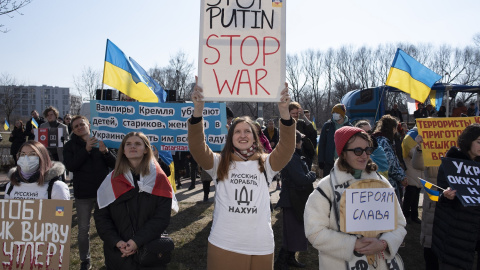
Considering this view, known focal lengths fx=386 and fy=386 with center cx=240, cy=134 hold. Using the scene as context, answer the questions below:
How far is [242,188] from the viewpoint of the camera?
118 inches

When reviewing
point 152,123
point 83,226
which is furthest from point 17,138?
point 83,226

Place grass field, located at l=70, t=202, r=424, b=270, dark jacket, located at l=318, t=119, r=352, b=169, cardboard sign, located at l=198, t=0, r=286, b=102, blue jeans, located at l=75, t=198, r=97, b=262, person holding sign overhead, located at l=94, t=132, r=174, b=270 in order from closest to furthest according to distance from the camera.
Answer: cardboard sign, located at l=198, t=0, r=286, b=102 < person holding sign overhead, located at l=94, t=132, r=174, b=270 < blue jeans, located at l=75, t=198, r=97, b=262 < grass field, located at l=70, t=202, r=424, b=270 < dark jacket, located at l=318, t=119, r=352, b=169

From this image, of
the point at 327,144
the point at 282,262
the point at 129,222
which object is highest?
the point at 327,144

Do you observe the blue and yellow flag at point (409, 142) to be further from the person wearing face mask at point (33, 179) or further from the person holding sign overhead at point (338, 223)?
the person wearing face mask at point (33, 179)

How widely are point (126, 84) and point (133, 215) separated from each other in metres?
3.59

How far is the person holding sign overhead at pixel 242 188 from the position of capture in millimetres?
2916

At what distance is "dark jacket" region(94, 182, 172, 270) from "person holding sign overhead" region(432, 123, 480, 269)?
2.56m

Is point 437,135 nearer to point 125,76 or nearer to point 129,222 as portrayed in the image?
point 129,222

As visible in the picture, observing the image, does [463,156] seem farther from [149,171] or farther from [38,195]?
[38,195]

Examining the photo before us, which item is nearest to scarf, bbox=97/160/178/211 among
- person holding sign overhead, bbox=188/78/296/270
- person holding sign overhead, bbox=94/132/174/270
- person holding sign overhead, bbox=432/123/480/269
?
person holding sign overhead, bbox=94/132/174/270

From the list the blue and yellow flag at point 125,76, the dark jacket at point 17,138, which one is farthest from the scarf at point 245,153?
the dark jacket at point 17,138

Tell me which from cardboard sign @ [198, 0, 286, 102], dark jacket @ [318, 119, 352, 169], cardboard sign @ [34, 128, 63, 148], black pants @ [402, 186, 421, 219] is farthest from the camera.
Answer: cardboard sign @ [34, 128, 63, 148]

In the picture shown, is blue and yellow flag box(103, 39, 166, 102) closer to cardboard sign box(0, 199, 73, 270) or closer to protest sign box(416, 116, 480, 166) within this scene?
cardboard sign box(0, 199, 73, 270)

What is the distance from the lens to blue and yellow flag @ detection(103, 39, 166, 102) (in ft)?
20.0
